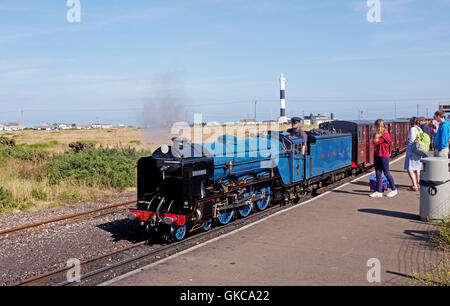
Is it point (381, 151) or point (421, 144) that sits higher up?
point (421, 144)

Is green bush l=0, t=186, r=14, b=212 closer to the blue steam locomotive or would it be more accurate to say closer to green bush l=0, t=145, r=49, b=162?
the blue steam locomotive

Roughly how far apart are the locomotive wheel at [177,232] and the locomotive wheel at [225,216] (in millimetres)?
1198

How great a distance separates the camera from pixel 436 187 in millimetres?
8609

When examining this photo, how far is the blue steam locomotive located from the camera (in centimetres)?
856

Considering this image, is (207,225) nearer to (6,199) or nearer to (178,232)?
(178,232)

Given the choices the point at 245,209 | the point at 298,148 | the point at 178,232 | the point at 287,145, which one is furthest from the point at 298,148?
the point at 178,232

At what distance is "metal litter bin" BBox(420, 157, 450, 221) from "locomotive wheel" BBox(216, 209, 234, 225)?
4477 mm

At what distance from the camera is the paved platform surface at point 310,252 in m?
6.05

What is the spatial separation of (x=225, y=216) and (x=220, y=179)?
3.42 ft

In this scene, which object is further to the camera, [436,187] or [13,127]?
[13,127]

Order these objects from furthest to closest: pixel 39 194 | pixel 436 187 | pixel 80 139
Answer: pixel 80 139 → pixel 39 194 → pixel 436 187

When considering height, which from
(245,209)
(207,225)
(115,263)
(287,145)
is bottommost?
(115,263)

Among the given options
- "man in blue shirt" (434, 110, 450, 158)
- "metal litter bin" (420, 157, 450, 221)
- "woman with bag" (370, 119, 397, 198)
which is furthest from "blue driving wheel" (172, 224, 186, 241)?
"man in blue shirt" (434, 110, 450, 158)
